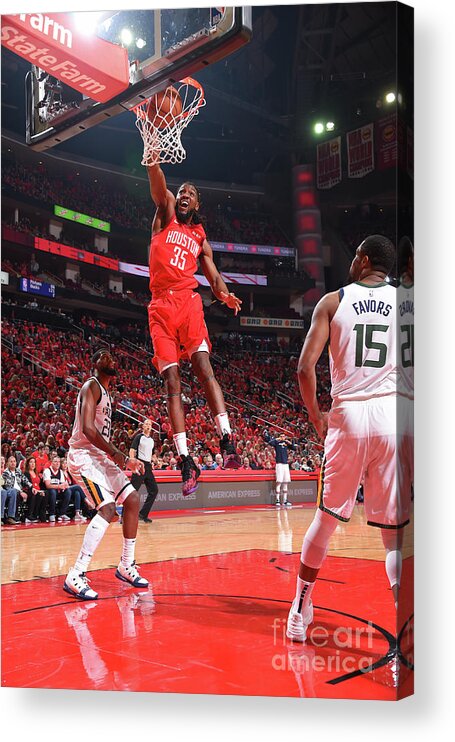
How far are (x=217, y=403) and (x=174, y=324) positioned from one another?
1.92 feet

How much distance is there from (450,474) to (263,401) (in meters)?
1.14

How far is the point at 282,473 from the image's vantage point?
4535mm

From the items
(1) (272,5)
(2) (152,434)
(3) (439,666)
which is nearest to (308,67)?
(1) (272,5)

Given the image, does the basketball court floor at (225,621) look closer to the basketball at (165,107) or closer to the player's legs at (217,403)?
the player's legs at (217,403)

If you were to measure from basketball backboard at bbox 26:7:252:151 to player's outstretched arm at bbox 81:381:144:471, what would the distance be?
5.48 feet

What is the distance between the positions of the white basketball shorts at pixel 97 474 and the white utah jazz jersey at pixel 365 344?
173cm

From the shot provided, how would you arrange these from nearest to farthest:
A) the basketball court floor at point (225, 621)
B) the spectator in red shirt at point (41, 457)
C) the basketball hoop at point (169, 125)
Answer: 1. the basketball court floor at point (225, 621)
2. the basketball hoop at point (169, 125)
3. the spectator in red shirt at point (41, 457)

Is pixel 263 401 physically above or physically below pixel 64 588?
above

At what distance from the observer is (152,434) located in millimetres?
4719

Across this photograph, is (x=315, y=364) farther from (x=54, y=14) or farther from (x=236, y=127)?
(x=54, y=14)

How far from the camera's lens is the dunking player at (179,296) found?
462 cm

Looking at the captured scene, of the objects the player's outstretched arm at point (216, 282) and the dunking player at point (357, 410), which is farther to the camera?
the player's outstretched arm at point (216, 282)

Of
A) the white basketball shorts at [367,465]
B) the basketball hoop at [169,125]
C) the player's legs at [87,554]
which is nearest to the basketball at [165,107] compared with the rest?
the basketball hoop at [169,125]

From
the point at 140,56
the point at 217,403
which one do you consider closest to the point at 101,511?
the point at 217,403
